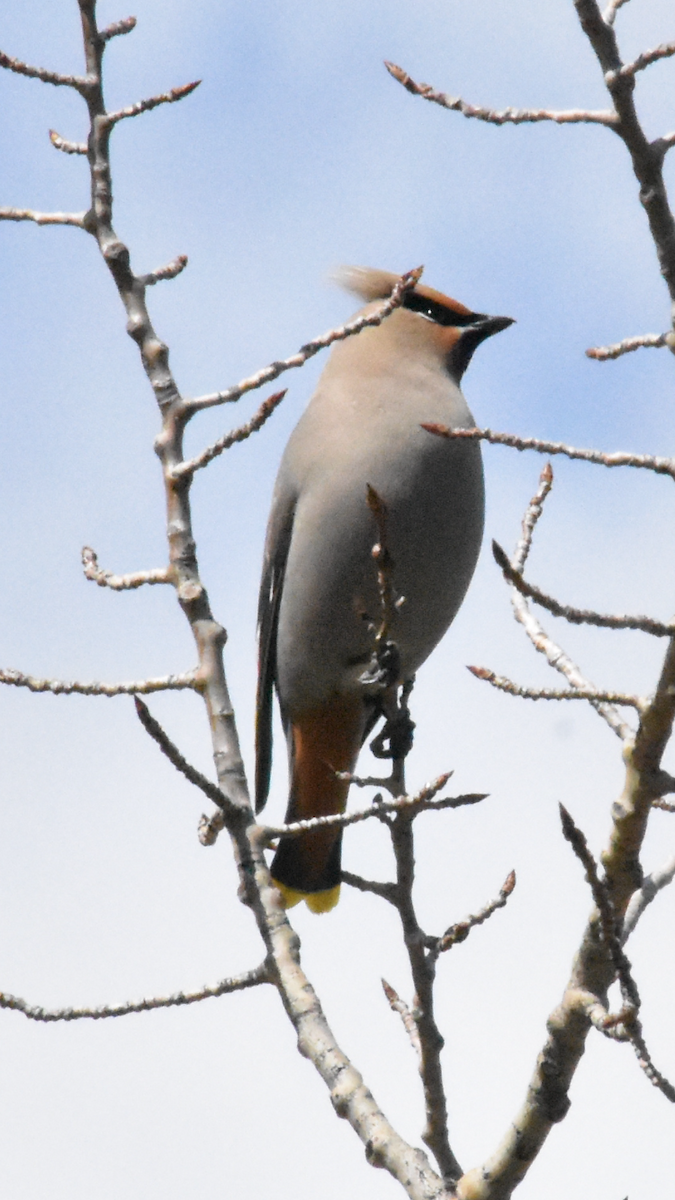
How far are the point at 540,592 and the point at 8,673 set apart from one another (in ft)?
3.37

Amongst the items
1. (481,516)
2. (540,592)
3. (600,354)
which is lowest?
(540,592)

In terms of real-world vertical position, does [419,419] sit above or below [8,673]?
above

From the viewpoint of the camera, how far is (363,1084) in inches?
A: 96.5

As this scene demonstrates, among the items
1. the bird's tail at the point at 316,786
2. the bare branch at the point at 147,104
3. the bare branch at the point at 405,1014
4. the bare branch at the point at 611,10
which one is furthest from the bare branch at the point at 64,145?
the bird's tail at the point at 316,786

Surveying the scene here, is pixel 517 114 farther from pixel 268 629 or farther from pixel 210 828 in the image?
pixel 268 629

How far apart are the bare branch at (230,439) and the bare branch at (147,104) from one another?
23.5 inches

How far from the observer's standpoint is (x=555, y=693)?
2.11 metres

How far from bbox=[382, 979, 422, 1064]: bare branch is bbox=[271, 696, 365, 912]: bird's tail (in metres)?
1.67

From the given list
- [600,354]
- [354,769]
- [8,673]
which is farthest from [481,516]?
[600,354]

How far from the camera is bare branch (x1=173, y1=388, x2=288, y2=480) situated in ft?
8.23

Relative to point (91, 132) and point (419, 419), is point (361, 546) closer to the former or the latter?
point (419, 419)

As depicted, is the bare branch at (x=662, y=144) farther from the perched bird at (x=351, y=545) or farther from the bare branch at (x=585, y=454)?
the perched bird at (x=351, y=545)

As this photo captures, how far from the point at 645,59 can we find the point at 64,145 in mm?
1365

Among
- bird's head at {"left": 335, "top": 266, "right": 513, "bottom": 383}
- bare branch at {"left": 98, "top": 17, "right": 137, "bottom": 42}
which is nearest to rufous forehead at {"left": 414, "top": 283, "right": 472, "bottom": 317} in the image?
bird's head at {"left": 335, "top": 266, "right": 513, "bottom": 383}
